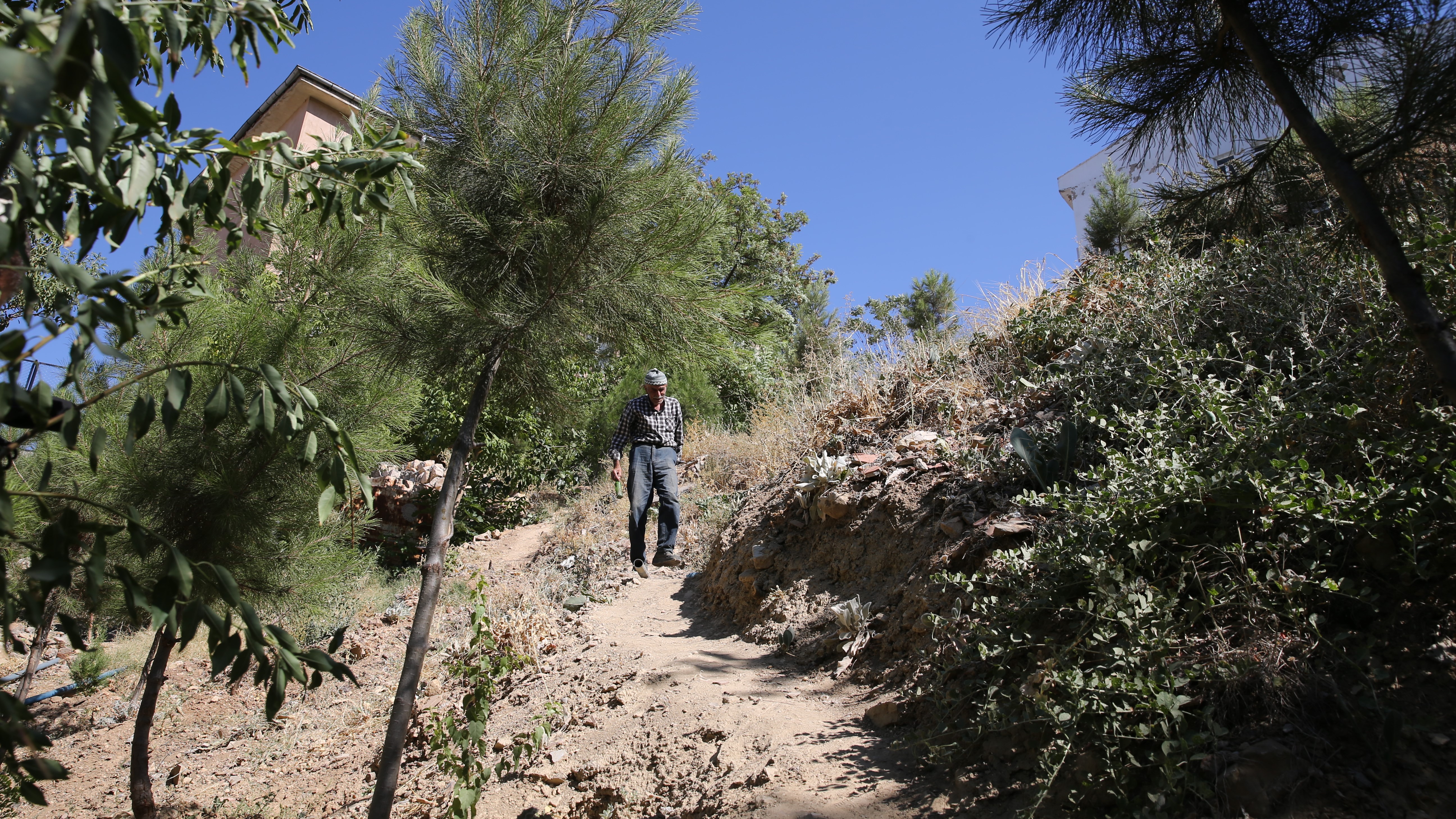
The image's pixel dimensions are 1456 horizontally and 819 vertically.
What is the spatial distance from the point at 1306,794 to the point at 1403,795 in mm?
205

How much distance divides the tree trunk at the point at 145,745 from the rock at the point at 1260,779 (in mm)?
4249

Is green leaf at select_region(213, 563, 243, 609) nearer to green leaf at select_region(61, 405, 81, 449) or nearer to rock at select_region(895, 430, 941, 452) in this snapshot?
green leaf at select_region(61, 405, 81, 449)

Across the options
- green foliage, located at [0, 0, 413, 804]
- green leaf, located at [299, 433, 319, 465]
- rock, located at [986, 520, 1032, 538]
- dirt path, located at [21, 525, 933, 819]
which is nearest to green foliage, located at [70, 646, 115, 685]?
dirt path, located at [21, 525, 933, 819]

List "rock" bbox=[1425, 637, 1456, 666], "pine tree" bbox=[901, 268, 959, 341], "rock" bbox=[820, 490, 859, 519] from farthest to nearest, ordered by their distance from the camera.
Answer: "pine tree" bbox=[901, 268, 959, 341], "rock" bbox=[820, 490, 859, 519], "rock" bbox=[1425, 637, 1456, 666]

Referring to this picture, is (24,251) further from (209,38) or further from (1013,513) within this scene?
(1013,513)

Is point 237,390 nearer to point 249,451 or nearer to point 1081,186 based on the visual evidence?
point 249,451

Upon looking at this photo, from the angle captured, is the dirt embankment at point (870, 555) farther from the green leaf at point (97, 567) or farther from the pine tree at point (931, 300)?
the pine tree at point (931, 300)

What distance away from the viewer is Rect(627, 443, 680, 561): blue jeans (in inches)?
255

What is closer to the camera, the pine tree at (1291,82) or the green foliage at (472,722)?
the pine tree at (1291,82)

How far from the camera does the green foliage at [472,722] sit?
11.1 ft

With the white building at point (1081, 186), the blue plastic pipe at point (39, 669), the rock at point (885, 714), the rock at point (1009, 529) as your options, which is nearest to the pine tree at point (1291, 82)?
the rock at point (1009, 529)

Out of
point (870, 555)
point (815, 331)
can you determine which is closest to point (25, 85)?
point (870, 555)

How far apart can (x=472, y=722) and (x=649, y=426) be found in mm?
3240

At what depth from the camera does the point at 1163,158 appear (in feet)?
13.0
